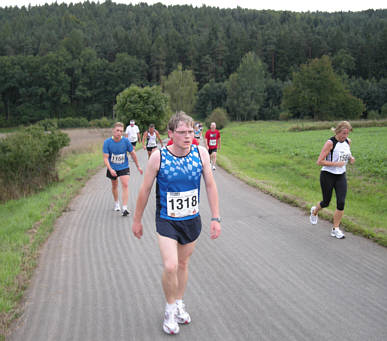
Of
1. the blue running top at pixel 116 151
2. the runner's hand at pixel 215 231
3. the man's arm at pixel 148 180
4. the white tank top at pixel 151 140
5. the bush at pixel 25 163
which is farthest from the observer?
the white tank top at pixel 151 140

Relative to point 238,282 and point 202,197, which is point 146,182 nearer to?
point 238,282

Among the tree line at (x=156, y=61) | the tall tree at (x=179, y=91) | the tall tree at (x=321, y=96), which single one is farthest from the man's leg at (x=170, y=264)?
the tall tree at (x=179, y=91)

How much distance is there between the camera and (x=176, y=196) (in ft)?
12.5

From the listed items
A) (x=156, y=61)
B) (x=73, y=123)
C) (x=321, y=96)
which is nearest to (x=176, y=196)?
(x=321, y=96)

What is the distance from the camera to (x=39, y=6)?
15388 cm

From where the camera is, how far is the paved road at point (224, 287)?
12.7 ft

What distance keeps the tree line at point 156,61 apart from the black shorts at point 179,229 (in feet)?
257

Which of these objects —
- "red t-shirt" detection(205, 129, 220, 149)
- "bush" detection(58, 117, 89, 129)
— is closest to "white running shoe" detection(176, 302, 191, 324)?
"red t-shirt" detection(205, 129, 220, 149)

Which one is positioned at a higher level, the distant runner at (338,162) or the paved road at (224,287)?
the distant runner at (338,162)

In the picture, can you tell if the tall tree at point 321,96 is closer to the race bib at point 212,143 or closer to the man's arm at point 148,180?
the race bib at point 212,143

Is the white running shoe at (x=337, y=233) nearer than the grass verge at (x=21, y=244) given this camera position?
No

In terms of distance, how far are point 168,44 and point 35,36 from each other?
42.1 meters

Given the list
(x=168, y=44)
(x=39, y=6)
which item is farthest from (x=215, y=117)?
(x=39, y=6)

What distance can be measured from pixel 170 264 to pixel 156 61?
107876mm
